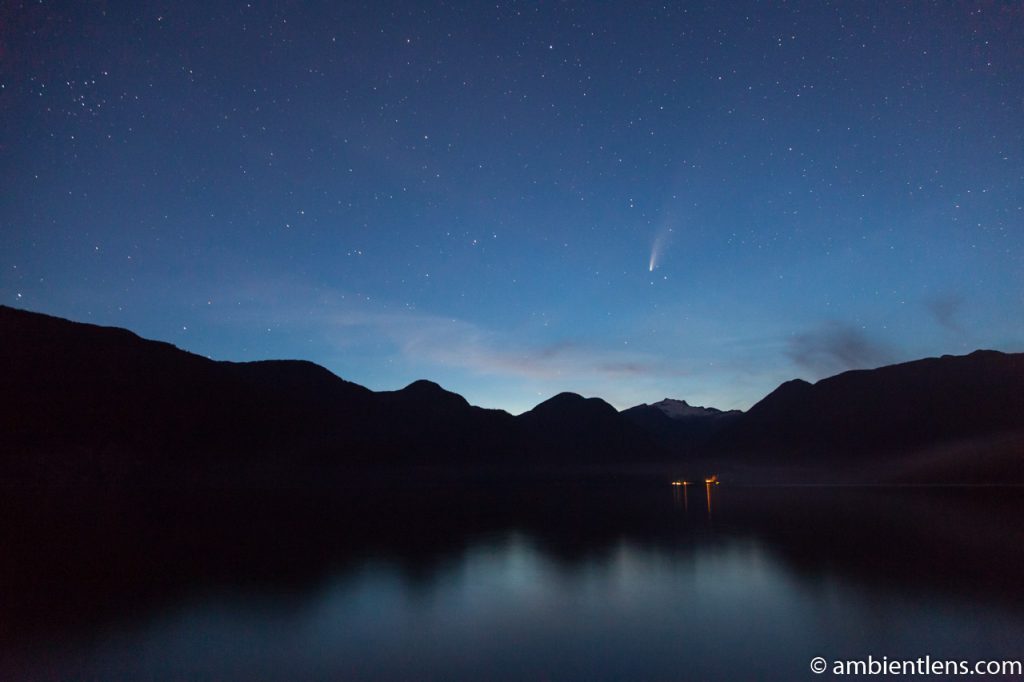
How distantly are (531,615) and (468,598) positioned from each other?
3737 millimetres

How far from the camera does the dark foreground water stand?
13.6m

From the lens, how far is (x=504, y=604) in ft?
66.2

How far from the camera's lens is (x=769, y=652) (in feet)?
46.5

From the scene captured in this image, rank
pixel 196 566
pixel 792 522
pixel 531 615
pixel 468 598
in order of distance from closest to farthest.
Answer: pixel 531 615 → pixel 468 598 → pixel 196 566 → pixel 792 522

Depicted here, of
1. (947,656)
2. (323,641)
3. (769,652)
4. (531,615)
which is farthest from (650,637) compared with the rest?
(323,641)

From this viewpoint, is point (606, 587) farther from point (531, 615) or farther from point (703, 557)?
point (703, 557)

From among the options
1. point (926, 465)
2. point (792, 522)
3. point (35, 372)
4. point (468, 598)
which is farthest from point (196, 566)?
point (926, 465)

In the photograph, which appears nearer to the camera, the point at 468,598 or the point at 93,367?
the point at 468,598

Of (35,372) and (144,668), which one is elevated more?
(35,372)

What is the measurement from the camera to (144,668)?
13.1m

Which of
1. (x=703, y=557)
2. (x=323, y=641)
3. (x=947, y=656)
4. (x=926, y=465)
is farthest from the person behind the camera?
(x=926, y=465)

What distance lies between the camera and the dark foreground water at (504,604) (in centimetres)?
1358

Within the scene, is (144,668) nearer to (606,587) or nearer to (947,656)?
(606,587)

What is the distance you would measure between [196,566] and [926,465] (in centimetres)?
23220
